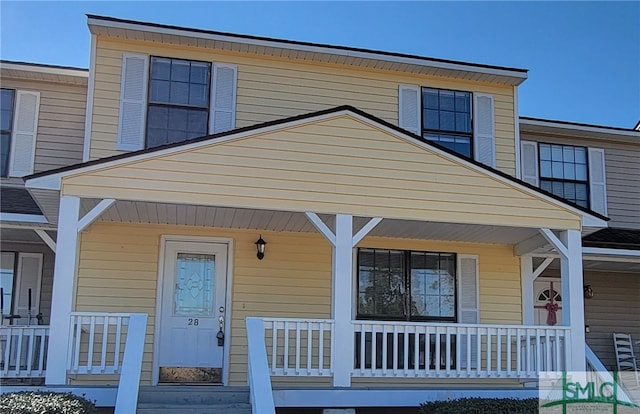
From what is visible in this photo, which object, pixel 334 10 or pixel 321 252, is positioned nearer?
pixel 321 252

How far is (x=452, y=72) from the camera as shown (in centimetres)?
1084

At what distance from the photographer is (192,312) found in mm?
9469

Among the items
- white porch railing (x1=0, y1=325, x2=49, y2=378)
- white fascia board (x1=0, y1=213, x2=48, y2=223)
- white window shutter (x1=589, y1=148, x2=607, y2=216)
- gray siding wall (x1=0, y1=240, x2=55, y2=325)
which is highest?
white window shutter (x1=589, y1=148, x2=607, y2=216)

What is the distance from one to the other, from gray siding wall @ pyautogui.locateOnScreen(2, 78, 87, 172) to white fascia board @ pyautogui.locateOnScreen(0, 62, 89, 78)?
0.24 meters

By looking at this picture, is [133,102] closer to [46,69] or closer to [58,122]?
[58,122]

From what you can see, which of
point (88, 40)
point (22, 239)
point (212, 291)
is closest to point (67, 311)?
point (212, 291)

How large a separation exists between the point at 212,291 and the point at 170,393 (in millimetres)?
2318

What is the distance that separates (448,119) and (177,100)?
427 centimetres

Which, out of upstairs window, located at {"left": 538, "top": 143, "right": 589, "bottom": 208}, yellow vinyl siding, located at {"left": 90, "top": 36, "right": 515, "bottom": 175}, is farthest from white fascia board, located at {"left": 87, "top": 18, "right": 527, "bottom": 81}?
upstairs window, located at {"left": 538, "top": 143, "right": 589, "bottom": 208}

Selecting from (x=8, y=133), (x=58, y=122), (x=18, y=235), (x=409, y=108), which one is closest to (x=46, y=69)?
(x=58, y=122)

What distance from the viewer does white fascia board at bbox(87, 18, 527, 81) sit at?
959cm

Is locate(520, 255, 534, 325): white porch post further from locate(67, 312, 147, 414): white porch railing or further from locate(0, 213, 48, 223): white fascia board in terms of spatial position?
locate(0, 213, 48, 223): white fascia board

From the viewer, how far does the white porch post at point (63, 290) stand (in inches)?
281

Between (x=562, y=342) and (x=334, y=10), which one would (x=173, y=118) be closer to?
(x=334, y=10)
